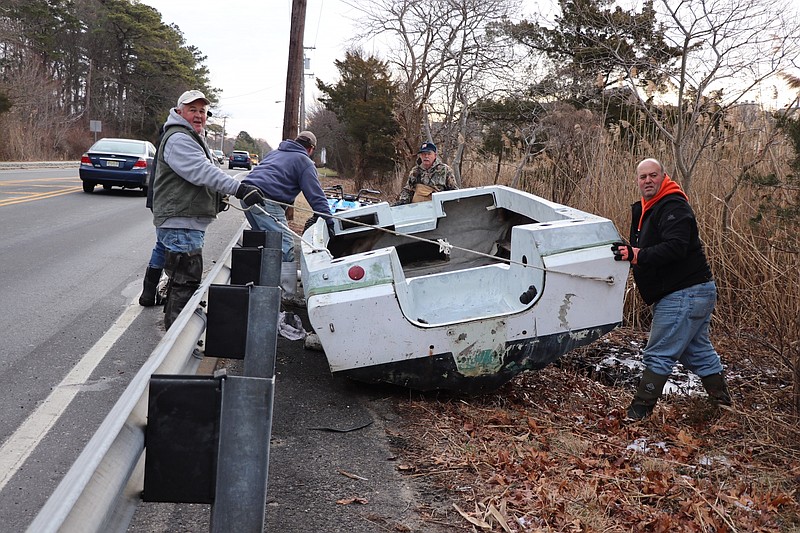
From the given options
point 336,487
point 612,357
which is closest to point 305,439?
point 336,487

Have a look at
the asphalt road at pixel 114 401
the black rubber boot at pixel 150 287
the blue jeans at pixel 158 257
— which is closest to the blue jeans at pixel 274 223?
the asphalt road at pixel 114 401

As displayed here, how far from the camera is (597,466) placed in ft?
12.9

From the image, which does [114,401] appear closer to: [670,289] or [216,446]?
[216,446]

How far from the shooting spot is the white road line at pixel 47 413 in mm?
3705

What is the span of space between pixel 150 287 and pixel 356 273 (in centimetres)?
317

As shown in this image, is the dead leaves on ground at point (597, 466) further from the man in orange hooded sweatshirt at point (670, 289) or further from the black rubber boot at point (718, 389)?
the man in orange hooded sweatshirt at point (670, 289)

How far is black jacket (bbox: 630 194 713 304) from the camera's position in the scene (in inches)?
186

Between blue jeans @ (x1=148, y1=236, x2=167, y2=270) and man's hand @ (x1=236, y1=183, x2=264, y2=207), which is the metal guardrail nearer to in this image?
man's hand @ (x1=236, y1=183, x2=264, y2=207)

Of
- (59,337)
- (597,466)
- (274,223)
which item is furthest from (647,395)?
(59,337)

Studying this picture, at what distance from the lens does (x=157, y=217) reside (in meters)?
5.86

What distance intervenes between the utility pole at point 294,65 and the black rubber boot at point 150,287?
33.2ft

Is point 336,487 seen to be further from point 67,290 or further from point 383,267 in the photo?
point 67,290

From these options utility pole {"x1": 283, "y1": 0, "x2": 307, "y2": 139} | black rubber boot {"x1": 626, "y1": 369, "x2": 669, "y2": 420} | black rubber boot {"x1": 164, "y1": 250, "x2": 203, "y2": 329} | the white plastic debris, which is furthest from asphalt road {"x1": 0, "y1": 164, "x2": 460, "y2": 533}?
utility pole {"x1": 283, "y1": 0, "x2": 307, "y2": 139}

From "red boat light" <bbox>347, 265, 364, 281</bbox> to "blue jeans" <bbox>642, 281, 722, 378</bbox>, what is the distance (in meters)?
1.90
